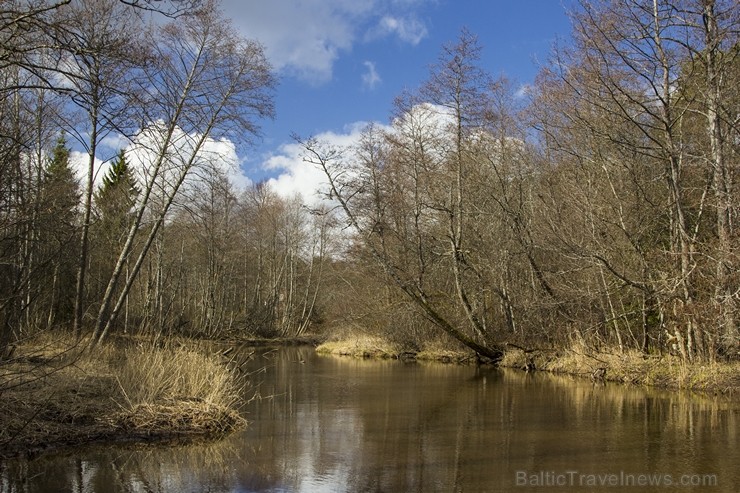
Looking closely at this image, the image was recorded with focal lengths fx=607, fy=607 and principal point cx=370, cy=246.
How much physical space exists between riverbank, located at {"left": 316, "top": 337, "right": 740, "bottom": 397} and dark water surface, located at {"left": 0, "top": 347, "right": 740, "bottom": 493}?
99 centimetres

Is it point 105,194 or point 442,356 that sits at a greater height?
point 105,194

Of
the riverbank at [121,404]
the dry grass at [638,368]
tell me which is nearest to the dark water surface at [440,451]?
the riverbank at [121,404]

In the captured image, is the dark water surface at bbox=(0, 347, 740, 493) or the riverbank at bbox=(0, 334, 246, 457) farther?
the riverbank at bbox=(0, 334, 246, 457)

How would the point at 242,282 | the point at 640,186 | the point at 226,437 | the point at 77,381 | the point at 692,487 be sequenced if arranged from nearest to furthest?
the point at 692,487
the point at 226,437
the point at 77,381
the point at 640,186
the point at 242,282

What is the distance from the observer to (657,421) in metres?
10.6

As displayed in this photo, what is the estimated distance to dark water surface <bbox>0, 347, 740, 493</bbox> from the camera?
23.1ft

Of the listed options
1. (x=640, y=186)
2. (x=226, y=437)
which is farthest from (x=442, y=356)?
(x=226, y=437)

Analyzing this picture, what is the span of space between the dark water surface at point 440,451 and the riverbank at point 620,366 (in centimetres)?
99

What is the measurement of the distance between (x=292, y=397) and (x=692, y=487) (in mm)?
9205

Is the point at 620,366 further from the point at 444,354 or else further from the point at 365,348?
the point at 365,348

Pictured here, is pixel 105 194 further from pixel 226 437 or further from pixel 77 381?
pixel 226 437

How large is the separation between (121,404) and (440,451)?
203 inches

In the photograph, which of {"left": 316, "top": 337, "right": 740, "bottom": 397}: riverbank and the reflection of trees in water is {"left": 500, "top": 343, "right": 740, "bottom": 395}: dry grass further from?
the reflection of trees in water

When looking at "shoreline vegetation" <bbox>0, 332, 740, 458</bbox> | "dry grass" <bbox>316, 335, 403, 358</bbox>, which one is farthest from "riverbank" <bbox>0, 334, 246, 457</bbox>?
"dry grass" <bbox>316, 335, 403, 358</bbox>
